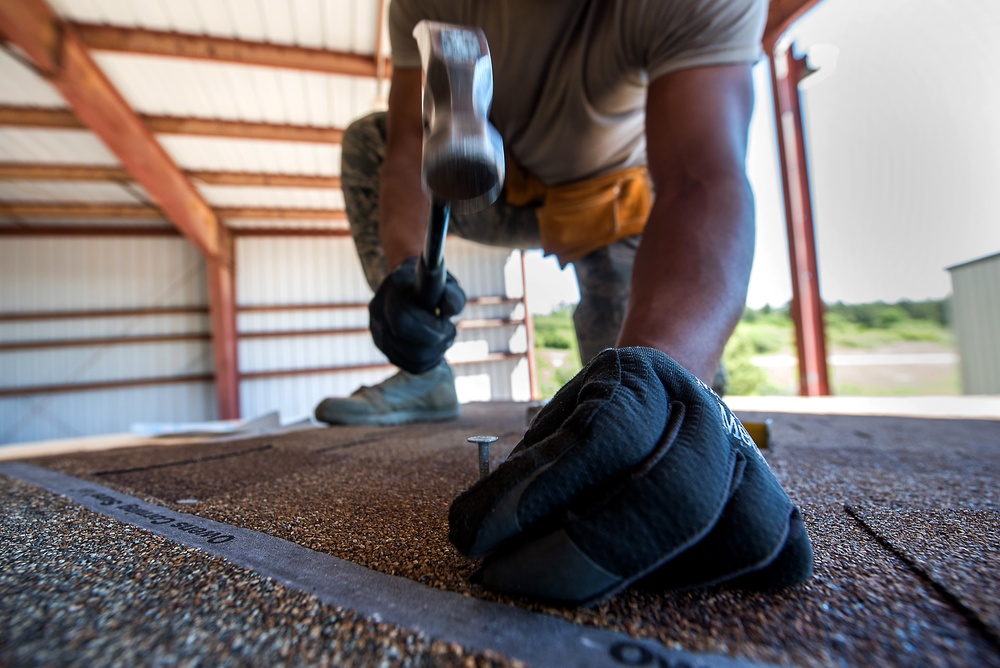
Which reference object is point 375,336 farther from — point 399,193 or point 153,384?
point 153,384

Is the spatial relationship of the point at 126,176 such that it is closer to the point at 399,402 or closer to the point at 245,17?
the point at 245,17

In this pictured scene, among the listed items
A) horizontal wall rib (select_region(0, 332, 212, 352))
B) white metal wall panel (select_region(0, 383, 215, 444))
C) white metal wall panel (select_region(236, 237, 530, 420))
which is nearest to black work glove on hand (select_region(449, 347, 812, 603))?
white metal wall panel (select_region(236, 237, 530, 420))

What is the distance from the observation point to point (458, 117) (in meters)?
0.40

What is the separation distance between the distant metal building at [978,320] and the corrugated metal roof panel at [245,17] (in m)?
5.66

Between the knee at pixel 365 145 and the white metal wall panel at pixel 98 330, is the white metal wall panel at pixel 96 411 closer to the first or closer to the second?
the white metal wall panel at pixel 98 330

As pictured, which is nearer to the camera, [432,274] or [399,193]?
[432,274]

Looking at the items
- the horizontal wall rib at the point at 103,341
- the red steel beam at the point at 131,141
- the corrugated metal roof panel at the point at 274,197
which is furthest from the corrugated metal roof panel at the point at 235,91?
the horizontal wall rib at the point at 103,341

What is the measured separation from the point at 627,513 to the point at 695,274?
44 cm

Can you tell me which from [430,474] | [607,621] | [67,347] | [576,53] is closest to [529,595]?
[607,621]

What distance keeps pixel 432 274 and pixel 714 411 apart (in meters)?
0.54

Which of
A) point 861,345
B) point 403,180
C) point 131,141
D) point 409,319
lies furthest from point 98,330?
point 861,345

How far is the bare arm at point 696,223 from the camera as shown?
2.02 feet

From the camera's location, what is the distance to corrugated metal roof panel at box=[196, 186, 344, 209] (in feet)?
20.6

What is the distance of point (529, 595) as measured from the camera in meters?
0.32
